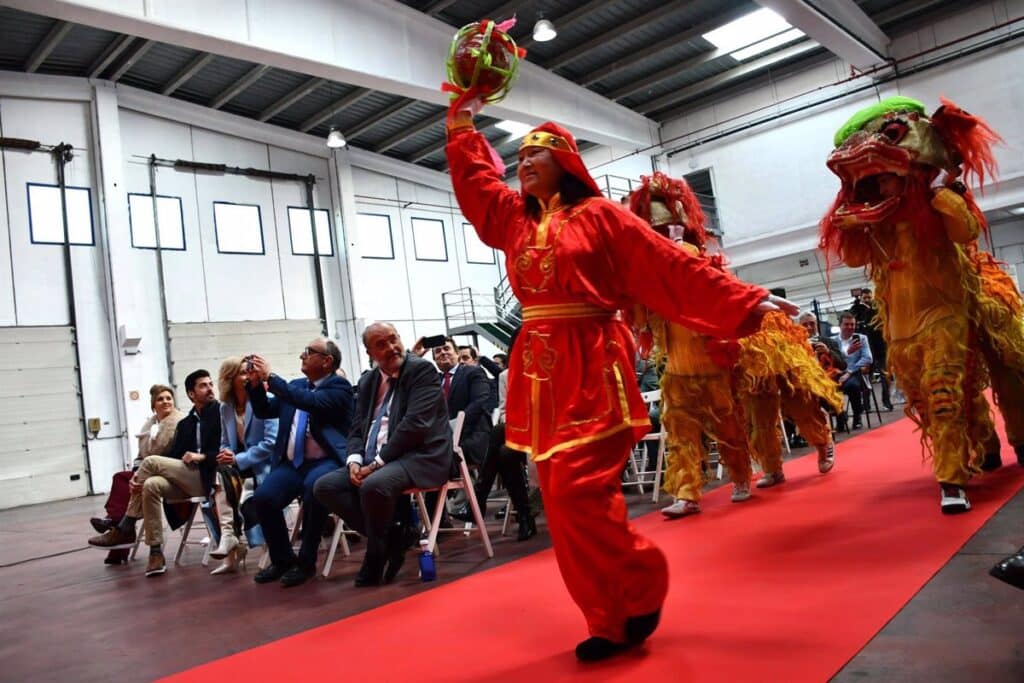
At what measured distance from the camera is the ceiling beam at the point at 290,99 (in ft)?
44.2

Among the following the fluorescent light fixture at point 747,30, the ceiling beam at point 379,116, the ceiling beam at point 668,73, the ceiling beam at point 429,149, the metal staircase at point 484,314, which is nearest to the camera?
the fluorescent light fixture at point 747,30

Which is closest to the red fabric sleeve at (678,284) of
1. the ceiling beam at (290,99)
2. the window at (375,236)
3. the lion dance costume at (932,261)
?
the lion dance costume at (932,261)

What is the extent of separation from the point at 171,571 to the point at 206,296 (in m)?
9.60

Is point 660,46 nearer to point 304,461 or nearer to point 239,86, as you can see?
point 239,86

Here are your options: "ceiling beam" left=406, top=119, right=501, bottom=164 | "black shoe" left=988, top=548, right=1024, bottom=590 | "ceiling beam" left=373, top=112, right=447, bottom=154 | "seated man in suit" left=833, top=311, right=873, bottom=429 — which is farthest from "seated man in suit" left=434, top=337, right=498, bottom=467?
"ceiling beam" left=406, top=119, right=501, bottom=164

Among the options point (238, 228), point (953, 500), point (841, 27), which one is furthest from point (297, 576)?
point (238, 228)

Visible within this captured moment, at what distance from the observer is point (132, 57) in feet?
39.0

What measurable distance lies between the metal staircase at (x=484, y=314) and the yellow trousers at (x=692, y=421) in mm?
10515

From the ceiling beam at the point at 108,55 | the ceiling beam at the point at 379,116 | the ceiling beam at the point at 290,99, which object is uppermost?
the ceiling beam at the point at 108,55

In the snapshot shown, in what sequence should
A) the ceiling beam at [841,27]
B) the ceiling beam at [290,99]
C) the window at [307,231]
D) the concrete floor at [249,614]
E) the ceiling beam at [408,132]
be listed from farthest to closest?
the window at [307,231]
the ceiling beam at [408,132]
the ceiling beam at [290,99]
the ceiling beam at [841,27]
the concrete floor at [249,614]

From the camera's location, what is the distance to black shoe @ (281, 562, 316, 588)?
4.13 m

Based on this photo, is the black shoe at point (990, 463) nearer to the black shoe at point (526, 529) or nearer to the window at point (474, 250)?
the black shoe at point (526, 529)

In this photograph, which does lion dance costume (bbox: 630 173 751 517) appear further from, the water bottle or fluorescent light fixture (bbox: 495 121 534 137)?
fluorescent light fixture (bbox: 495 121 534 137)

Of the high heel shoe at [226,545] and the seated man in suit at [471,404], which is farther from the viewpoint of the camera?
the seated man in suit at [471,404]
